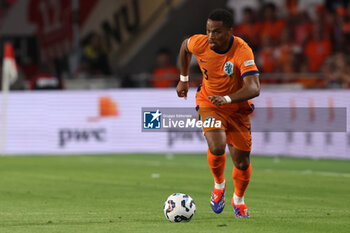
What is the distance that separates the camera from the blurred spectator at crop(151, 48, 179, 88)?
22203 mm

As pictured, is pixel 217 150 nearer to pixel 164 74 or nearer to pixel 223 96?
pixel 223 96

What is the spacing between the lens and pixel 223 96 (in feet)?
29.0

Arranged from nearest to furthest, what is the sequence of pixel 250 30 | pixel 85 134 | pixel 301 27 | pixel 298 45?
pixel 85 134 < pixel 298 45 < pixel 301 27 < pixel 250 30

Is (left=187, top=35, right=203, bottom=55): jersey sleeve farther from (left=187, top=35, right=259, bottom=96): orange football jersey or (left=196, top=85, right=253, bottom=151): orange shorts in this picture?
(left=196, top=85, right=253, bottom=151): orange shorts

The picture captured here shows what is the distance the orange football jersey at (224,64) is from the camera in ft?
28.8

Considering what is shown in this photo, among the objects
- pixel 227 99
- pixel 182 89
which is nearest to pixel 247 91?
pixel 227 99

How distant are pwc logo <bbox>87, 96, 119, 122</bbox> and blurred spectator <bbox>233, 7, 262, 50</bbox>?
169 inches

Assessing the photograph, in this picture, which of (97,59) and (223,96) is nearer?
(223,96)

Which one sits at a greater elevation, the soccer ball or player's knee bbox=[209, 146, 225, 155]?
player's knee bbox=[209, 146, 225, 155]

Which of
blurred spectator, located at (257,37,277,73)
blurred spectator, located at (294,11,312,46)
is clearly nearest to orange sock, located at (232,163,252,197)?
blurred spectator, located at (294,11,312,46)

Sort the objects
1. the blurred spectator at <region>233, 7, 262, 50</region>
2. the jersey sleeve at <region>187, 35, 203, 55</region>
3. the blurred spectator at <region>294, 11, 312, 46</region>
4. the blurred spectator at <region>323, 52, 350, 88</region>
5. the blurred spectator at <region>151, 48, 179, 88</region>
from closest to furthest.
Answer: the jersey sleeve at <region>187, 35, 203, 55</region> < the blurred spectator at <region>323, 52, 350, 88</region> < the blurred spectator at <region>294, 11, 312, 46</region> < the blurred spectator at <region>151, 48, 179, 88</region> < the blurred spectator at <region>233, 7, 262, 50</region>

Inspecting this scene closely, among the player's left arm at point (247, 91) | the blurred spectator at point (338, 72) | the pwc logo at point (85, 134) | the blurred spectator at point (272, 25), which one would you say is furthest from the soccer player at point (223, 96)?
the blurred spectator at point (272, 25)

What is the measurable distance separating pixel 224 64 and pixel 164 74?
13616 millimetres

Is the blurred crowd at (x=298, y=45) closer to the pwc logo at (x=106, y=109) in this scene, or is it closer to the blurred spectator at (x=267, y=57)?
the blurred spectator at (x=267, y=57)
